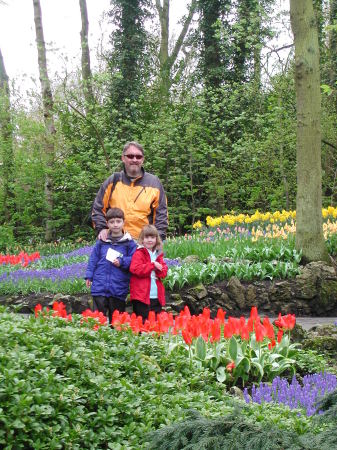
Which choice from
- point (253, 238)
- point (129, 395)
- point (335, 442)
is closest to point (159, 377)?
point (129, 395)

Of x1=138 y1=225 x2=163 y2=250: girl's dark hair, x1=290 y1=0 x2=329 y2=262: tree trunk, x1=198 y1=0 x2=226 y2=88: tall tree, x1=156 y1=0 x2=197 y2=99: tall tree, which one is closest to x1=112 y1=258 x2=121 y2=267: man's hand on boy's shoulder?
x1=138 y1=225 x2=163 y2=250: girl's dark hair

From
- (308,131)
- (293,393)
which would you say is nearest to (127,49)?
(308,131)

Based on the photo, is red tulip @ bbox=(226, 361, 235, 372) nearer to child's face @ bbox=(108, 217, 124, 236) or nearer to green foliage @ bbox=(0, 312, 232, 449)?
green foliage @ bbox=(0, 312, 232, 449)

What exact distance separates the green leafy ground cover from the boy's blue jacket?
6.72 ft

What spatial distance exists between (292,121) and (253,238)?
6.83 meters

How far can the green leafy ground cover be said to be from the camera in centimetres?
253

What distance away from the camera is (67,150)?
1808 centimetres

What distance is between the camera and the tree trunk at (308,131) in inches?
378

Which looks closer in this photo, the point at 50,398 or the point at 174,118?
the point at 50,398

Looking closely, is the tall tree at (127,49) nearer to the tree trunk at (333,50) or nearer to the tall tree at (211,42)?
the tall tree at (211,42)

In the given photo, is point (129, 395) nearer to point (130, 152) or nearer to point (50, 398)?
point (50, 398)

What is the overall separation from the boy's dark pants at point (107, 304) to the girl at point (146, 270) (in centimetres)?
18

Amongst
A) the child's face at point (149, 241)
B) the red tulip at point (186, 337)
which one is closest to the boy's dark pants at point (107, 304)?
the child's face at point (149, 241)

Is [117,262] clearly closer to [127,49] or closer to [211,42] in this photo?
[127,49]
